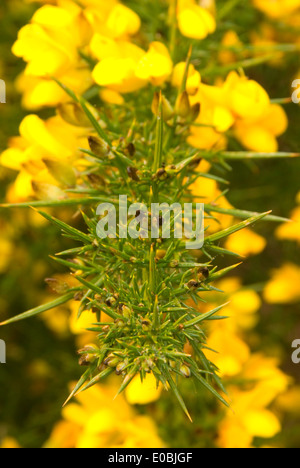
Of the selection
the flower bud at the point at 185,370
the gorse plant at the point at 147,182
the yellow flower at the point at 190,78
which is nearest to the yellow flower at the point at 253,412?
the gorse plant at the point at 147,182

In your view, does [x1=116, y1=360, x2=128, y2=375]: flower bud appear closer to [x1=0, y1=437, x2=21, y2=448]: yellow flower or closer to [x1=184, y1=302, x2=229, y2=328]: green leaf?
[x1=184, y1=302, x2=229, y2=328]: green leaf

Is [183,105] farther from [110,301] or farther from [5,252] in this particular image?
[5,252]

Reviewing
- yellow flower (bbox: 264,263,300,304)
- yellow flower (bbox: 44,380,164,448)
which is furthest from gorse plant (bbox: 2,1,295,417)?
yellow flower (bbox: 264,263,300,304)

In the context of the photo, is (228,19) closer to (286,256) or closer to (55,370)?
(286,256)

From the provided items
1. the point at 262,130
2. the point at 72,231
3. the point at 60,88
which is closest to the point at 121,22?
the point at 60,88

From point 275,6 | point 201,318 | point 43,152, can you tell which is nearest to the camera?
point 201,318

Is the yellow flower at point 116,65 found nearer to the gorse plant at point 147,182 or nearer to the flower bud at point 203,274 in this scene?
the gorse plant at point 147,182

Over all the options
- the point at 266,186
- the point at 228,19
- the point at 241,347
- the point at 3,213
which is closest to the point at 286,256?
the point at 266,186
